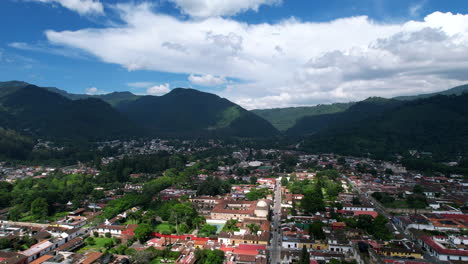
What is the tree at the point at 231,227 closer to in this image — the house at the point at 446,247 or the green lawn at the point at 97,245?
the green lawn at the point at 97,245

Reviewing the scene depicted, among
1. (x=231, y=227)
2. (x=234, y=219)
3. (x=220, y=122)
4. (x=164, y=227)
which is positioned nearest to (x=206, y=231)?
(x=231, y=227)

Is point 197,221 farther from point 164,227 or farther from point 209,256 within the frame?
point 209,256

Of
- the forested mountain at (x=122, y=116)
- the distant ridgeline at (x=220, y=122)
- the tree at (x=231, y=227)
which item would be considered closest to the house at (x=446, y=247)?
the tree at (x=231, y=227)

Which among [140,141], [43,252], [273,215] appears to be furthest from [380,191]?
[140,141]

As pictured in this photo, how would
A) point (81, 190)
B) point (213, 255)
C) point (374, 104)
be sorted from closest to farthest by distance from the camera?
point (213, 255), point (81, 190), point (374, 104)

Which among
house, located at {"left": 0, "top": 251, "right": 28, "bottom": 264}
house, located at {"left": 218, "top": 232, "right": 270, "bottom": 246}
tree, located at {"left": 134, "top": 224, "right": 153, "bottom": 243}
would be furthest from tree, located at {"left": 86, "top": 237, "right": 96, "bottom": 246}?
house, located at {"left": 218, "top": 232, "right": 270, "bottom": 246}

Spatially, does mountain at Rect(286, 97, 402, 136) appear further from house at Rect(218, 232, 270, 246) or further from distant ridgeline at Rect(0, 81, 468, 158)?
house at Rect(218, 232, 270, 246)

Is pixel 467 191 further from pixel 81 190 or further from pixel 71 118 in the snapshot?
pixel 71 118
